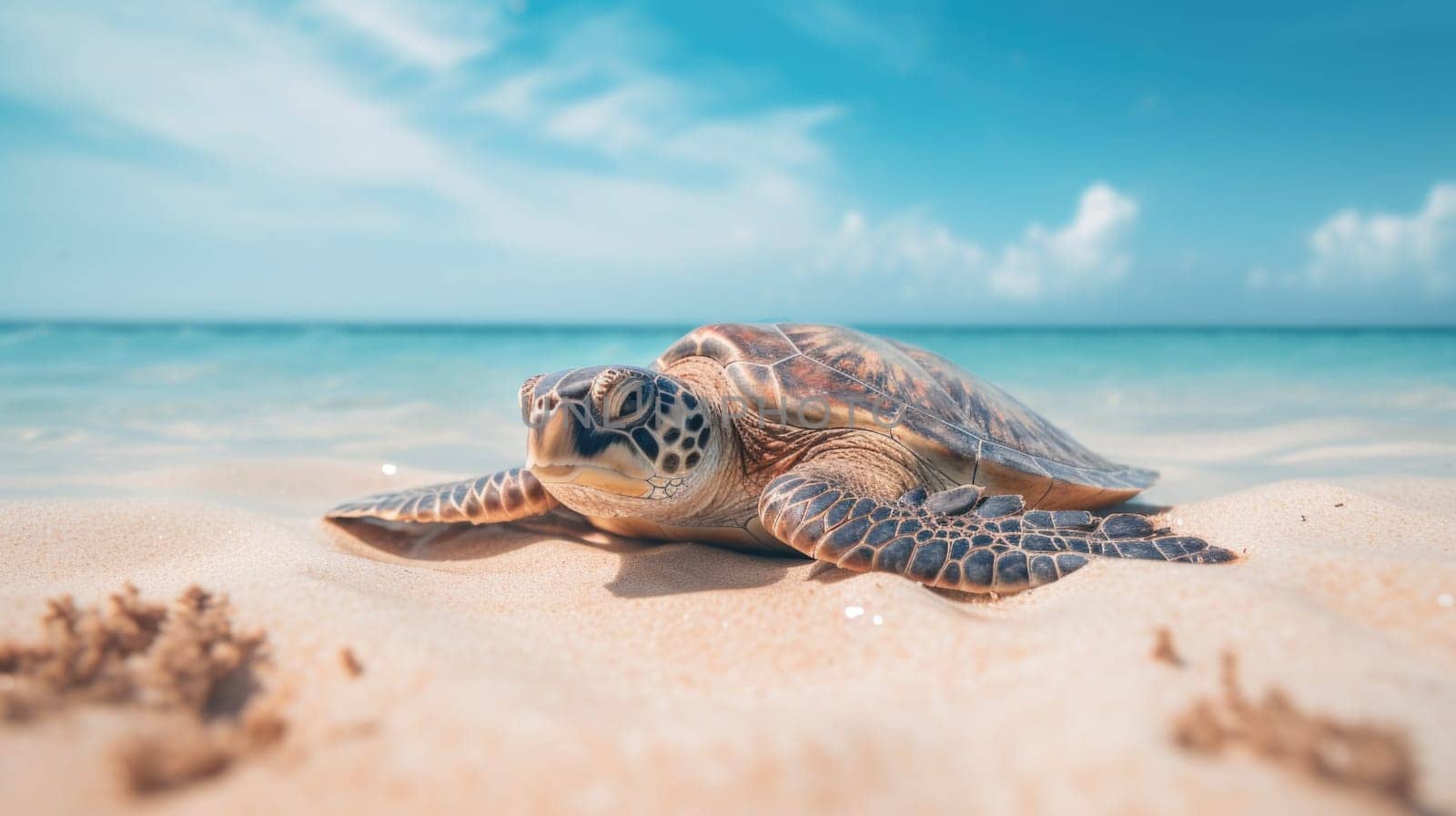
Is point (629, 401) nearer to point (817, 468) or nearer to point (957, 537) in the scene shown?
point (817, 468)

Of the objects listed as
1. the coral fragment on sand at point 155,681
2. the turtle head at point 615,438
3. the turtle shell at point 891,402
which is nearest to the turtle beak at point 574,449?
the turtle head at point 615,438

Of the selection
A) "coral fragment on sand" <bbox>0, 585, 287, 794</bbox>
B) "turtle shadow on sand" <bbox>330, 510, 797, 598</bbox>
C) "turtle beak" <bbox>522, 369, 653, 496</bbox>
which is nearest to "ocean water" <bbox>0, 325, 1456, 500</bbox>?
"turtle shadow on sand" <bbox>330, 510, 797, 598</bbox>

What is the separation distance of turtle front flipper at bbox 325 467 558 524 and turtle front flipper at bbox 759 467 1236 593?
1169mm

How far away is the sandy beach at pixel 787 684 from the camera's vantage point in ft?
3.42

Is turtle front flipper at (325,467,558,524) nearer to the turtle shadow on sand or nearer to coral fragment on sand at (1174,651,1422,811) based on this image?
the turtle shadow on sand

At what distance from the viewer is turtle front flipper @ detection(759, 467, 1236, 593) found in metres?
2.14

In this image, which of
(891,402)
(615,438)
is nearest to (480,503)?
(615,438)

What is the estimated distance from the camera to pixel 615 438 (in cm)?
241

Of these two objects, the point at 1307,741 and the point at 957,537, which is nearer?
the point at 1307,741

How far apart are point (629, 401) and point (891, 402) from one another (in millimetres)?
1223

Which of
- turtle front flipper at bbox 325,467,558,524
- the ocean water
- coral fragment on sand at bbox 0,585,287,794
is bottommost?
the ocean water

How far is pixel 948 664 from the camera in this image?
5.12ft

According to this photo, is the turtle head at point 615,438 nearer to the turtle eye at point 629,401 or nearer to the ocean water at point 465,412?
the turtle eye at point 629,401

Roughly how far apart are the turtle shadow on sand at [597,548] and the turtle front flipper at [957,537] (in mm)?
175
